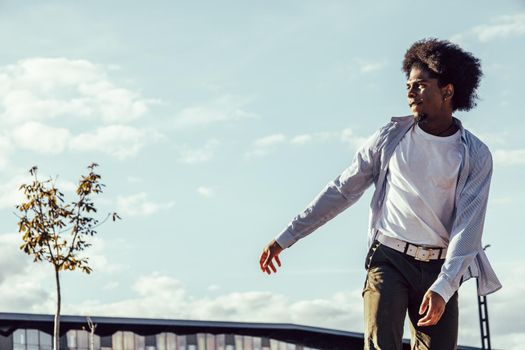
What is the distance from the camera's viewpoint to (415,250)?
591 cm

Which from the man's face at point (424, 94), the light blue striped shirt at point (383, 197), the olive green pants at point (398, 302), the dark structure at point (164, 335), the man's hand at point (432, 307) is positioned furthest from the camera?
the dark structure at point (164, 335)

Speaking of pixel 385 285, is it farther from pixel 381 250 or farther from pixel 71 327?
pixel 71 327

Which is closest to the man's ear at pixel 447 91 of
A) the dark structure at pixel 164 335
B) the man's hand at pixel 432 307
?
the man's hand at pixel 432 307

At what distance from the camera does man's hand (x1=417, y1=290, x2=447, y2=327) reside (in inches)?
220

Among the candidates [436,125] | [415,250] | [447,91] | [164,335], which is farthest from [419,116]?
[164,335]

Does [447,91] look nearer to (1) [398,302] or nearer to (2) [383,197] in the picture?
(2) [383,197]

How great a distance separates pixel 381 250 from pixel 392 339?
0.47 m

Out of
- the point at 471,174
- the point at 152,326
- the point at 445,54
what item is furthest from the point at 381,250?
the point at 152,326

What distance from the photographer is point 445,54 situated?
611 cm

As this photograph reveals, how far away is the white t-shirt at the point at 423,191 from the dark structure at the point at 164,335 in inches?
2655

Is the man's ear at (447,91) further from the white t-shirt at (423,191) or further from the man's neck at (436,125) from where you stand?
the white t-shirt at (423,191)

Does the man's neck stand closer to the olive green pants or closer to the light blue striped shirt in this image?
the light blue striped shirt

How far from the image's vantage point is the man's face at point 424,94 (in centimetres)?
607

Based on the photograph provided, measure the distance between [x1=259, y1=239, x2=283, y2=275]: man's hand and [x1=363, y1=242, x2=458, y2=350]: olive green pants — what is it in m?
0.49
